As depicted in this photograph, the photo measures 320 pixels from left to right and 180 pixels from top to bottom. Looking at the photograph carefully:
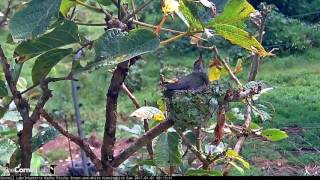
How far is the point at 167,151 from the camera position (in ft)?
2.48

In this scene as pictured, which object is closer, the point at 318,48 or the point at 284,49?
the point at 318,48

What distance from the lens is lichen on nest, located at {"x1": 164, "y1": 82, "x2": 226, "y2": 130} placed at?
667mm

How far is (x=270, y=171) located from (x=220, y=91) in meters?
0.75

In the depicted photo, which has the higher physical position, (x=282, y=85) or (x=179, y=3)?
(x=179, y=3)

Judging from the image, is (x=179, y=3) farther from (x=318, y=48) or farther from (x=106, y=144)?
(x=318, y=48)

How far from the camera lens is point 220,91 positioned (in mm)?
677

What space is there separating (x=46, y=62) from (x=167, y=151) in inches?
7.9

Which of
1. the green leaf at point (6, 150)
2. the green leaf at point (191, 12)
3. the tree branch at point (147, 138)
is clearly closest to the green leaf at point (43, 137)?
the green leaf at point (6, 150)

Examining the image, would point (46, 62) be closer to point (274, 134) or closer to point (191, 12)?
point (191, 12)

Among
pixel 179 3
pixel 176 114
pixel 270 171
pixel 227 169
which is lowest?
pixel 270 171

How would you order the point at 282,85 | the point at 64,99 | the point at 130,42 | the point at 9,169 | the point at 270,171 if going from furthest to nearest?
the point at 64,99
the point at 282,85
the point at 270,171
the point at 9,169
the point at 130,42

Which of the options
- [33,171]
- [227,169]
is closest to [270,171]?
[227,169]

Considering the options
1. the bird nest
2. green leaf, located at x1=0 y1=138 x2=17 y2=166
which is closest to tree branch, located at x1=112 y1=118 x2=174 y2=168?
the bird nest

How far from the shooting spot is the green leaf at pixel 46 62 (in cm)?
67
